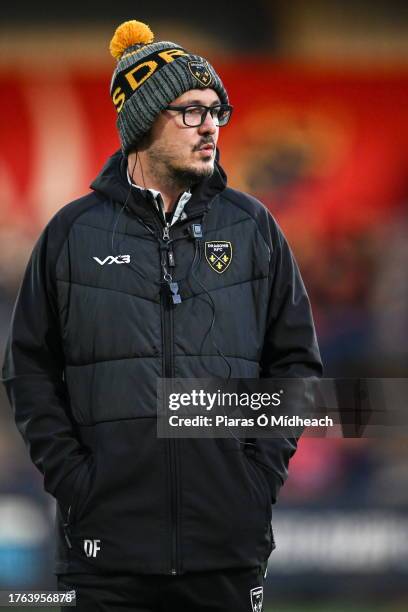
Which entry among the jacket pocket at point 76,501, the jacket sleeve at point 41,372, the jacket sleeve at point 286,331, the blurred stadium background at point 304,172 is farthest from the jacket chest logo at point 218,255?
the blurred stadium background at point 304,172

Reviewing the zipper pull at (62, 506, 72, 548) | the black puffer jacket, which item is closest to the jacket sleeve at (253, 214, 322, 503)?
the black puffer jacket

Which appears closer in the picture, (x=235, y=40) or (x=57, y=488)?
(x=57, y=488)

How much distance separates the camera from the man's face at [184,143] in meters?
2.64

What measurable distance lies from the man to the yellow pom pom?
7cm

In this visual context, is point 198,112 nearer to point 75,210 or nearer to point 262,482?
point 75,210

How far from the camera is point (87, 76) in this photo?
16.3ft

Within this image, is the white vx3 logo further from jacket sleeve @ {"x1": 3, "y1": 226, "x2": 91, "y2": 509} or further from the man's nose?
the man's nose

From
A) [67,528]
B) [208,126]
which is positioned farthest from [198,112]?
[67,528]

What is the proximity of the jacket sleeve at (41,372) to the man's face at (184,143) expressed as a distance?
30cm

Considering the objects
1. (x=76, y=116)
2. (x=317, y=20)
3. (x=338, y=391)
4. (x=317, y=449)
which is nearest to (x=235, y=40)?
(x=317, y=20)

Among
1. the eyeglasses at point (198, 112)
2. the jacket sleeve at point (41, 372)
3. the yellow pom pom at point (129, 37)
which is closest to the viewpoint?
the jacket sleeve at point (41, 372)

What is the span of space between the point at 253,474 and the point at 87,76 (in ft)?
9.28

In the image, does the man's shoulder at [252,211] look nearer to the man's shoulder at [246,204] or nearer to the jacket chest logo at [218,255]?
the man's shoulder at [246,204]

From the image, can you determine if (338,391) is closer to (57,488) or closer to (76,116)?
(57,488)
